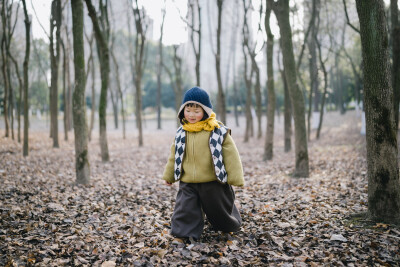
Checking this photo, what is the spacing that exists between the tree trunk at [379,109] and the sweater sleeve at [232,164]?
1588mm

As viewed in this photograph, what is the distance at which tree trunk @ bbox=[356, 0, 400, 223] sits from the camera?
3.31 meters

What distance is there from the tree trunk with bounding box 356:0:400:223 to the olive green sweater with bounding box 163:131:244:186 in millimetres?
1614

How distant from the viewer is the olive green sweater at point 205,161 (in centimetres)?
355

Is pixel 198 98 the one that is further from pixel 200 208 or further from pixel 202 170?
pixel 200 208

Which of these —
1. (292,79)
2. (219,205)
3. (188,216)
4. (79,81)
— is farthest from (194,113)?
(292,79)

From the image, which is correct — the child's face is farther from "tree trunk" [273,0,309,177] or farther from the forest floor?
"tree trunk" [273,0,309,177]

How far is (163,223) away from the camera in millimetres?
4223

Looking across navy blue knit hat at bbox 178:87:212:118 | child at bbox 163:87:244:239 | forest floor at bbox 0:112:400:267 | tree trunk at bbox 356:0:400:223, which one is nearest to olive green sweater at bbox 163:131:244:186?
child at bbox 163:87:244:239

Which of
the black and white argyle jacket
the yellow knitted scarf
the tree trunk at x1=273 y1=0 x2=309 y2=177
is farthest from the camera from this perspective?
the tree trunk at x1=273 y1=0 x2=309 y2=177

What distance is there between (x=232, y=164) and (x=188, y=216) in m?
0.86

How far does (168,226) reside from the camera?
4.12 metres

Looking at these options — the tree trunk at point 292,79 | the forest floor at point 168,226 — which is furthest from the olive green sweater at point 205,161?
the tree trunk at point 292,79

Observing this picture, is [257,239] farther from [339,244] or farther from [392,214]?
[392,214]

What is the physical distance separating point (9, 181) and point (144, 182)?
2.88m
